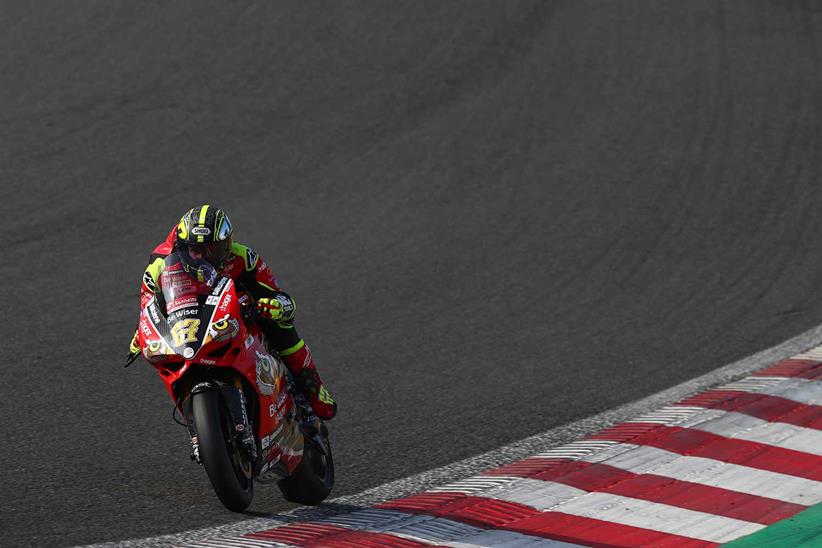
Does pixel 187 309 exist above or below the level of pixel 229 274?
below

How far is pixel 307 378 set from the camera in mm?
6191

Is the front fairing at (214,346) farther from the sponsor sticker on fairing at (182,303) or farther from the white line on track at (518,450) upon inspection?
the white line on track at (518,450)

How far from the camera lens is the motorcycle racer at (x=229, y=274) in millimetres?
5680

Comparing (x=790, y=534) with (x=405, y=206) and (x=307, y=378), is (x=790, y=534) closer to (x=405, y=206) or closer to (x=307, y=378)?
(x=307, y=378)

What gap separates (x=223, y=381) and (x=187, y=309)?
1.19 feet

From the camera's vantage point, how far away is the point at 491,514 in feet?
19.0

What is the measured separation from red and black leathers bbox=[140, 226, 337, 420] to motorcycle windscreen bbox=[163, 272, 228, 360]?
58mm

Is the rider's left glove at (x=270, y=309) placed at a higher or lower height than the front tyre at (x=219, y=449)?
higher

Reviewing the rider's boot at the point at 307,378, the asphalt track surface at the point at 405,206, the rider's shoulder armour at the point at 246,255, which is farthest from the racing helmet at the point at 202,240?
the asphalt track surface at the point at 405,206

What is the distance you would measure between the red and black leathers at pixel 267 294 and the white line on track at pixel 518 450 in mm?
499

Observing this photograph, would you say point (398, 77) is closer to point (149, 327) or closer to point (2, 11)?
point (2, 11)

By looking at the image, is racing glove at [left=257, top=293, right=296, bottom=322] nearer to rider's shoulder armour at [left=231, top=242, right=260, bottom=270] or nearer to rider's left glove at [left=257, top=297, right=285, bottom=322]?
rider's left glove at [left=257, top=297, right=285, bottom=322]

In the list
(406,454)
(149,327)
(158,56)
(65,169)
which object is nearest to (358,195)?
(65,169)

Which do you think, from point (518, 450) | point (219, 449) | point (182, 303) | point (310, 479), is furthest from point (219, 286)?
point (518, 450)
